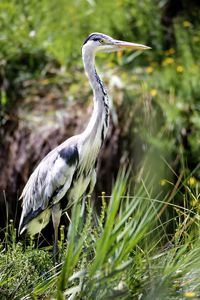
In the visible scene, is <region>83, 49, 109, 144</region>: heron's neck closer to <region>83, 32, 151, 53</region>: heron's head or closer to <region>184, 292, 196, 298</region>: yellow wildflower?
<region>83, 32, 151, 53</region>: heron's head

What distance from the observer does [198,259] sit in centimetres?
286

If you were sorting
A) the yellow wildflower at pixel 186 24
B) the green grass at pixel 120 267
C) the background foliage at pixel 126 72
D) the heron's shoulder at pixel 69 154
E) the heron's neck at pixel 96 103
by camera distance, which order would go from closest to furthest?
1. the green grass at pixel 120 267
2. the heron's neck at pixel 96 103
3. the heron's shoulder at pixel 69 154
4. the background foliage at pixel 126 72
5. the yellow wildflower at pixel 186 24

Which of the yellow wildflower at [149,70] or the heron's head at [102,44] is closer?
the heron's head at [102,44]

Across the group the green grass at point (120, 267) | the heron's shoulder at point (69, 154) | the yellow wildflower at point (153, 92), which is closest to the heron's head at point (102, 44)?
the heron's shoulder at point (69, 154)

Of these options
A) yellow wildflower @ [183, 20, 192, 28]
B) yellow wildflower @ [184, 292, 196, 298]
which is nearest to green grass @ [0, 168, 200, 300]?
yellow wildflower @ [184, 292, 196, 298]

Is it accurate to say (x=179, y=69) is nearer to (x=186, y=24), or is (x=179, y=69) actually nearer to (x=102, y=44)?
(x=186, y=24)

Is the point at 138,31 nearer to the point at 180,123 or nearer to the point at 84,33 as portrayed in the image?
the point at 84,33

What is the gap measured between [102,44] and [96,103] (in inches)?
14.4

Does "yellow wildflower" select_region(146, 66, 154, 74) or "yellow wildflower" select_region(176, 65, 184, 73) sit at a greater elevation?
"yellow wildflower" select_region(146, 66, 154, 74)

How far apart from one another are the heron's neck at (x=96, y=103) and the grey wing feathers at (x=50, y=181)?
0.51 feet

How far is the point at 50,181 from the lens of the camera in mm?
4043

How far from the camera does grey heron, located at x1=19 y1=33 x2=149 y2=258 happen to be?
3.91m

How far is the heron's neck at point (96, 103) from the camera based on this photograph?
3.87 meters

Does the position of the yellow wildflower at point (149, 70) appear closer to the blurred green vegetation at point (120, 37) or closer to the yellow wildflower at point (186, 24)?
the blurred green vegetation at point (120, 37)
